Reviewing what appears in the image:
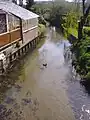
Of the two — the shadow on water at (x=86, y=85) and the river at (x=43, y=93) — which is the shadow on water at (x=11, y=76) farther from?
the shadow on water at (x=86, y=85)

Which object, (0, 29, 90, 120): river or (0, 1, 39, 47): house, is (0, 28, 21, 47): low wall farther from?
(0, 29, 90, 120): river

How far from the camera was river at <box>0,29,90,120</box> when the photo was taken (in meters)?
10.6

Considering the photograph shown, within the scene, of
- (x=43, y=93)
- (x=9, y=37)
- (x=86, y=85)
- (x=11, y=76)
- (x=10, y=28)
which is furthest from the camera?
(x=10, y=28)

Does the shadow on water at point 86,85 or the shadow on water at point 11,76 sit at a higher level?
the shadow on water at point 86,85

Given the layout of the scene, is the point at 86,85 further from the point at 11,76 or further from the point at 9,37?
the point at 9,37

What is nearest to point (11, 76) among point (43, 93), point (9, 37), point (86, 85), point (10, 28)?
point (43, 93)

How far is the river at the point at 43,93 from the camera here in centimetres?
1065

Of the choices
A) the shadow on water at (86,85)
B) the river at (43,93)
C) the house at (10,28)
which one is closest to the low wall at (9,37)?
the house at (10,28)

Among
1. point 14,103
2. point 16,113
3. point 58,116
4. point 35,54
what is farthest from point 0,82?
point 35,54

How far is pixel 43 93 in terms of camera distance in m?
13.1

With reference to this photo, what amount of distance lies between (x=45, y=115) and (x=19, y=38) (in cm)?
1211

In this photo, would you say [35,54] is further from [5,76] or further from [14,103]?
[14,103]

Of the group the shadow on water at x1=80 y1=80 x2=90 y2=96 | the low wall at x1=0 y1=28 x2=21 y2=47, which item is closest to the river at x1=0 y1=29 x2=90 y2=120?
the shadow on water at x1=80 y1=80 x2=90 y2=96

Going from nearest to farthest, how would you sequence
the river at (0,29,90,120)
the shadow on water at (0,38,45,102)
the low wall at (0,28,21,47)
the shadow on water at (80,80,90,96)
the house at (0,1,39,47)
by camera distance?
the river at (0,29,90,120)
the shadow on water at (80,80,90,96)
the shadow on water at (0,38,45,102)
the low wall at (0,28,21,47)
the house at (0,1,39,47)
